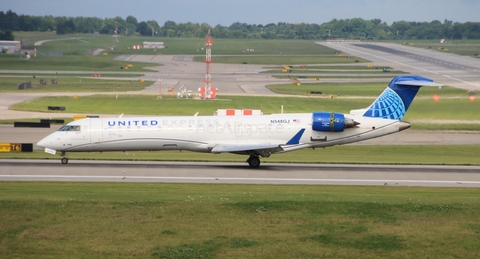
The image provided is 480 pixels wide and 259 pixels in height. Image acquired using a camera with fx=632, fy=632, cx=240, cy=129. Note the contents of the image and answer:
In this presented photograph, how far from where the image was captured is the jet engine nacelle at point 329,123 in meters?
39.8

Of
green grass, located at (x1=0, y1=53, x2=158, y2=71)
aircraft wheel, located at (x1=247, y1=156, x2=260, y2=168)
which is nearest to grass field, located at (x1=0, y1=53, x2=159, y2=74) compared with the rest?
green grass, located at (x1=0, y1=53, x2=158, y2=71)

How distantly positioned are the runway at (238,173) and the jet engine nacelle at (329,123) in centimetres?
258

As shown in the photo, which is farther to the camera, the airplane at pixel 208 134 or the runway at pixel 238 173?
the airplane at pixel 208 134

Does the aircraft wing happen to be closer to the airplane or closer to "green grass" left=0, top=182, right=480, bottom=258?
the airplane

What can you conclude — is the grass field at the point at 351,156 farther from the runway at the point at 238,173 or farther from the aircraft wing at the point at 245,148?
the aircraft wing at the point at 245,148

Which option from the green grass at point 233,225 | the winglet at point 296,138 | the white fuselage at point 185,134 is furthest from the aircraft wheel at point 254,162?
the green grass at point 233,225

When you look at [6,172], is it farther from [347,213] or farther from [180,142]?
[347,213]

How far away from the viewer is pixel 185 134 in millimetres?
39875

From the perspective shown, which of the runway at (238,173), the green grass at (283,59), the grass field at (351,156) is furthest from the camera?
the green grass at (283,59)

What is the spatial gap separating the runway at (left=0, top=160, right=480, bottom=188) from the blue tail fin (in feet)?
11.3

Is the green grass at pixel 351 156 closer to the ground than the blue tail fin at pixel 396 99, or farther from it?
closer to the ground

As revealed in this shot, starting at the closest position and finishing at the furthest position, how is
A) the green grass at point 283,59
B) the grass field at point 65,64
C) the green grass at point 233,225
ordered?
the green grass at point 233,225 → the grass field at point 65,64 → the green grass at point 283,59

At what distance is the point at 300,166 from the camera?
41.2m

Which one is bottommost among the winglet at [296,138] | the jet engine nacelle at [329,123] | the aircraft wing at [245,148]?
the aircraft wing at [245,148]
